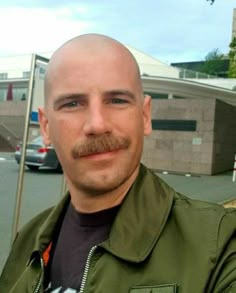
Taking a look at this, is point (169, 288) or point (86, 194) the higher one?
point (86, 194)

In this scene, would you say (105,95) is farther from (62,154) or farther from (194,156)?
(194,156)

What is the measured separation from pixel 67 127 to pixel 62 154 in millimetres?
77

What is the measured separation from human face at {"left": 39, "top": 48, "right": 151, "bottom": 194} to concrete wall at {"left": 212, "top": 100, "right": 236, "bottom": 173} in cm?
1519

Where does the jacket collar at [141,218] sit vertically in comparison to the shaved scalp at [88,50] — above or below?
below

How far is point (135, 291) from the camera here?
45.4 inches

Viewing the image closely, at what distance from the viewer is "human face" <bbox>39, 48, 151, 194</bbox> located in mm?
1315

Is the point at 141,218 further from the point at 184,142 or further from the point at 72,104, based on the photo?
the point at 184,142

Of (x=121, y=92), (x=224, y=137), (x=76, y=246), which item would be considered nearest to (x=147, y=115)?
(x=121, y=92)

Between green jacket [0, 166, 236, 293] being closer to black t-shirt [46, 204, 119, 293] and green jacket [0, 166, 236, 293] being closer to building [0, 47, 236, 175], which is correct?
black t-shirt [46, 204, 119, 293]

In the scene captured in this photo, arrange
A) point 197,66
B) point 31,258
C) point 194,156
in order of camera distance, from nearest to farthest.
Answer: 1. point 31,258
2. point 194,156
3. point 197,66

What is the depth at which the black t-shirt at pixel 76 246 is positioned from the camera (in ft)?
4.38

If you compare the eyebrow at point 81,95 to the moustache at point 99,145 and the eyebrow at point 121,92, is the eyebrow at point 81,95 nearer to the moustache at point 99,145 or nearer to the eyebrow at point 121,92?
the eyebrow at point 121,92

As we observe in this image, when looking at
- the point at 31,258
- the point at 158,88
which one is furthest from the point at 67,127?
the point at 158,88

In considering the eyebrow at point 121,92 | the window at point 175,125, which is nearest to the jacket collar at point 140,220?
the eyebrow at point 121,92
